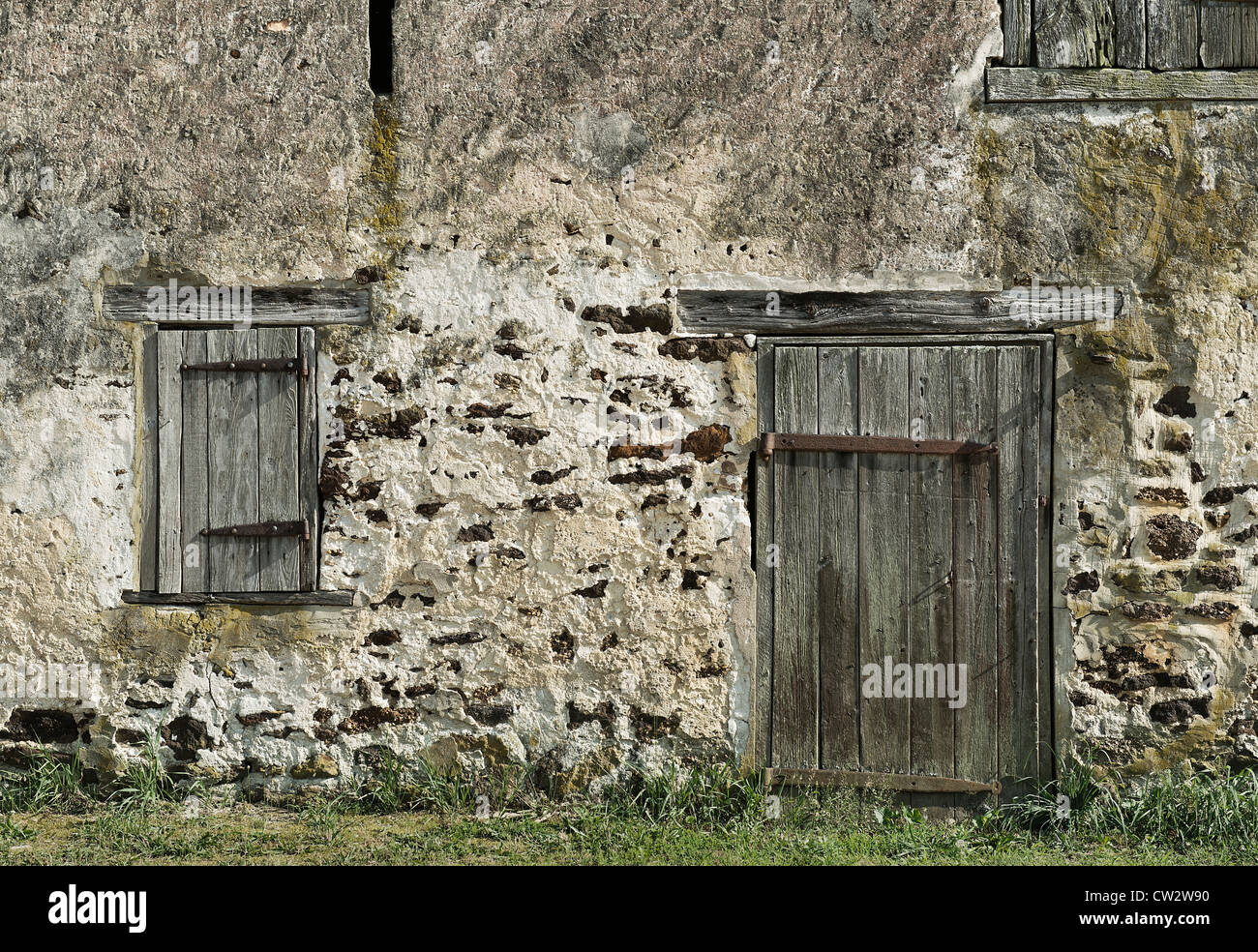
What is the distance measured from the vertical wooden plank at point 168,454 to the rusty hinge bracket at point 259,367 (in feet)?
0.24

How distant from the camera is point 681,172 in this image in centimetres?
446

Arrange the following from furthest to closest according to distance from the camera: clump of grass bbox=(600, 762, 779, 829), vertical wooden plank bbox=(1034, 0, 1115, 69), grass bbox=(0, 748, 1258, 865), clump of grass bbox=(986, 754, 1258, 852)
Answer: vertical wooden plank bbox=(1034, 0, 1115, 69), clump of grass bbox=(600, 762, 779, 829), clump of grass bbox=(986, 754, 1258, 852), grass bbox=(0, 748, 1258, 865)

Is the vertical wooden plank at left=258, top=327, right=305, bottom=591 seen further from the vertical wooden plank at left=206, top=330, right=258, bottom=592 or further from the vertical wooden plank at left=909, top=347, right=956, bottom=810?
the vertical wooden plank at left=909, top=347, right=956, bottom=810

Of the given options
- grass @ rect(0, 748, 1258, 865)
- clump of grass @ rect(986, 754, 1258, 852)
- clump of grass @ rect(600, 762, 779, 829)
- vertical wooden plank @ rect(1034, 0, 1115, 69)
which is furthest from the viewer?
vertical wooden plank @ rect(1034, 0, 1115, 69)

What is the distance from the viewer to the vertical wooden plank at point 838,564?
4430mm

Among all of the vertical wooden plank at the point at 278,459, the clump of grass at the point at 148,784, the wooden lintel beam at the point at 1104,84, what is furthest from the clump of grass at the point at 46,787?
the wooden lintel beam at the point at 1104,84

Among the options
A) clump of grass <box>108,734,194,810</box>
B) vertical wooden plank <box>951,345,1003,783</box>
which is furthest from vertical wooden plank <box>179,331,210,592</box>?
vertical wooden plank <box>951,345,1003,783</box>

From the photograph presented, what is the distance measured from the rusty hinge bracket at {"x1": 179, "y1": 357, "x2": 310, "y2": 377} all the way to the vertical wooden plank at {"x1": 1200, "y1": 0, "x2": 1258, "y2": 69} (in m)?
4.04

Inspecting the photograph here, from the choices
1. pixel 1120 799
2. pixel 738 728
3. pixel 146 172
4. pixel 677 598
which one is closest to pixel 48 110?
pixel 146 172

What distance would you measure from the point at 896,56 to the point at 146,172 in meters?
3.25

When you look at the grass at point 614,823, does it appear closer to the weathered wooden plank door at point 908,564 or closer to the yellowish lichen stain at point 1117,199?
the weathered wooden plank door at point 908,564

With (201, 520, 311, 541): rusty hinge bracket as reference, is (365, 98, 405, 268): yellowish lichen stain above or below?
above

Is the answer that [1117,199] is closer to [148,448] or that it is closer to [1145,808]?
[1145,808]

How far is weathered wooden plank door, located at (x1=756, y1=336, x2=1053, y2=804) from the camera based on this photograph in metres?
4.39
